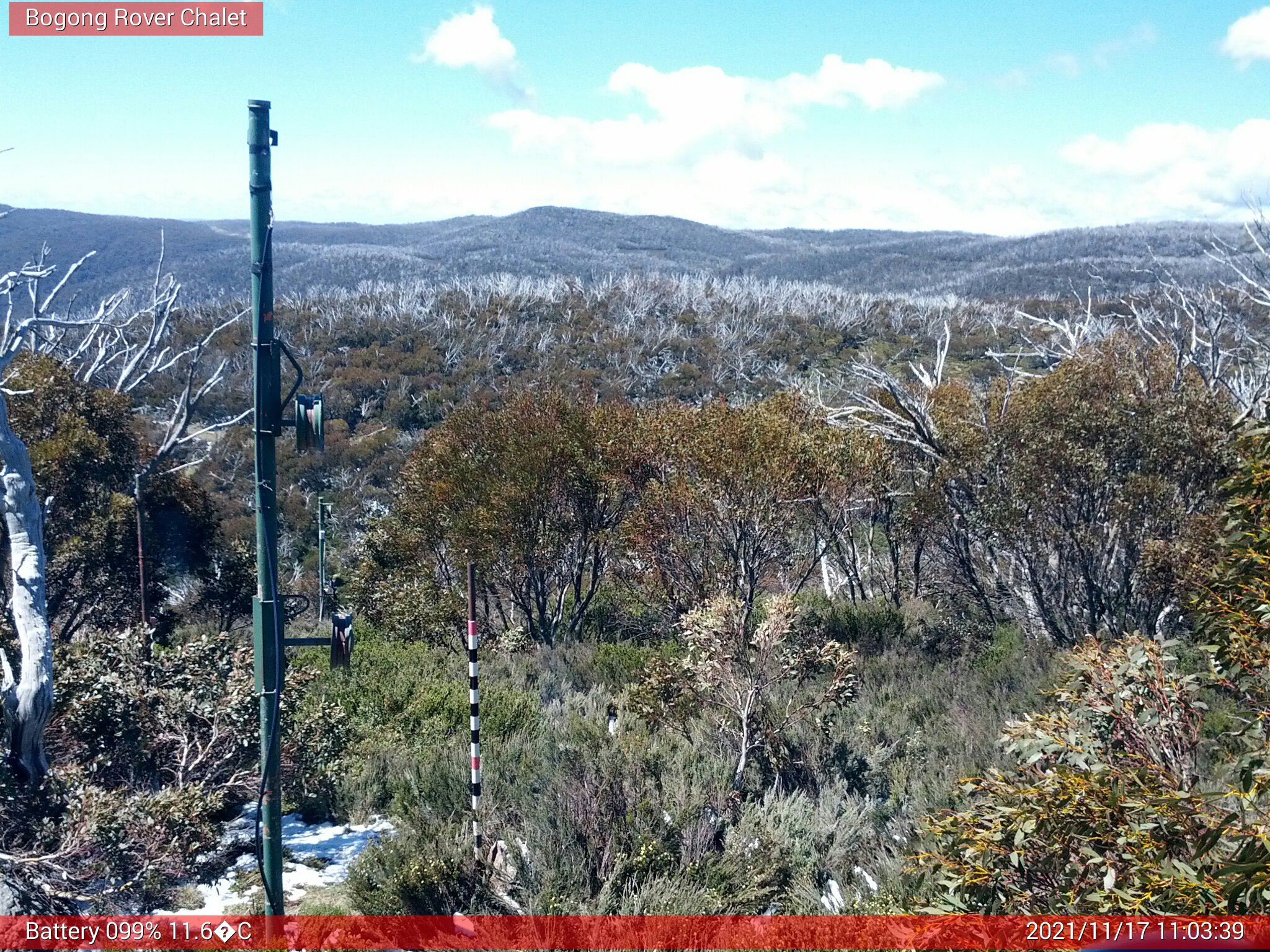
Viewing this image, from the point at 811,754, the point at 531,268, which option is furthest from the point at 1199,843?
the point at 531,268

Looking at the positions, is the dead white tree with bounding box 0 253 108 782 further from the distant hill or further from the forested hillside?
the distant hill

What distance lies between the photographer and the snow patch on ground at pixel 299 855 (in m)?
5.84

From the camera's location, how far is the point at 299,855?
655 centimetres

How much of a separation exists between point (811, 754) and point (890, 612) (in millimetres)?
5608

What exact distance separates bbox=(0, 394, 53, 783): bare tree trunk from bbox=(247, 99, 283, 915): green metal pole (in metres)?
2.92

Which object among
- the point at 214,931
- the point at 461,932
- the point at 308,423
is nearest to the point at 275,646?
the point at 308,423

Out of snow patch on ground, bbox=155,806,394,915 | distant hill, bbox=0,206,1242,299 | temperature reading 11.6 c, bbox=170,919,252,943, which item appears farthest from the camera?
distant hill, bbox=0,206,1242,299

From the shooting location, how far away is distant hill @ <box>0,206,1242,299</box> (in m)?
74.9

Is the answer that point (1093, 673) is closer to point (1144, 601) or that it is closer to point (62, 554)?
point (1144, 601)

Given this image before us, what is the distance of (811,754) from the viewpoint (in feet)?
24.9

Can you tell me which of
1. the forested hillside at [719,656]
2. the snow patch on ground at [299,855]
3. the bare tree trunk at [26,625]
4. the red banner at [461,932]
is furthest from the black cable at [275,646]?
the bare tree trunk at [26,625]

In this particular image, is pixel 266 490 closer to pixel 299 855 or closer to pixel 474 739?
pixel 474 739

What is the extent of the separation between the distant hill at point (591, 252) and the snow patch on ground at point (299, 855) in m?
57.2

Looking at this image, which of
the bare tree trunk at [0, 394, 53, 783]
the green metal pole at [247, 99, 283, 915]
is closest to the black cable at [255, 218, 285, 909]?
the green metal pole at [247, 99, 283, 915]
